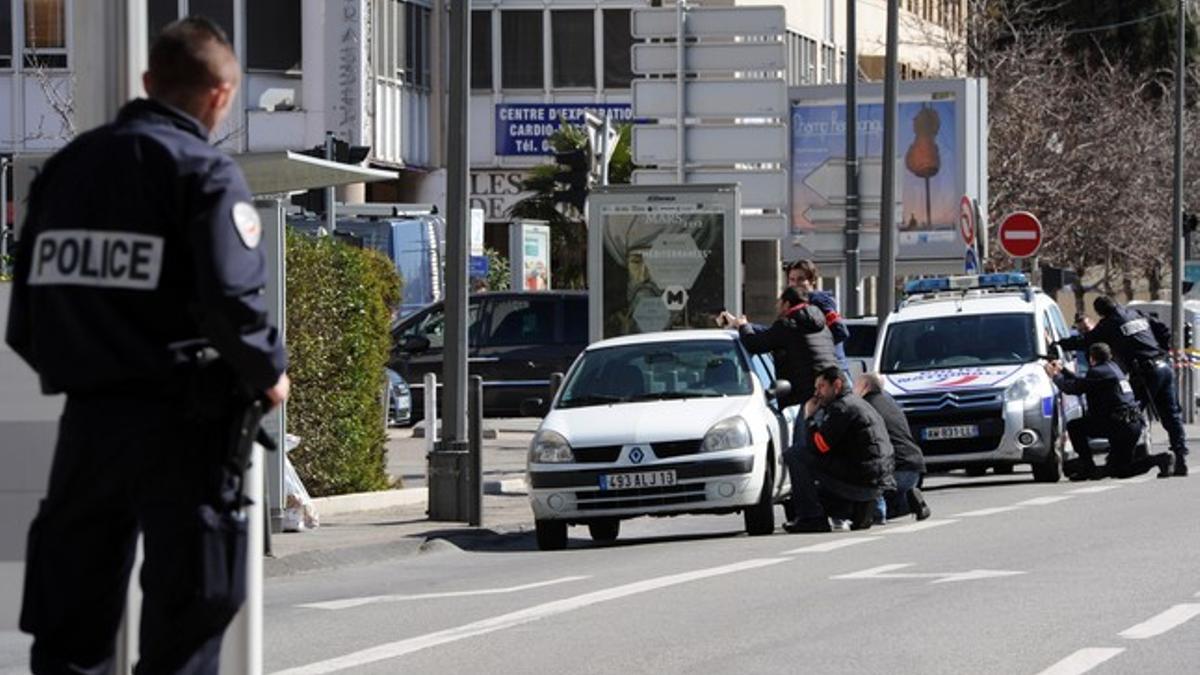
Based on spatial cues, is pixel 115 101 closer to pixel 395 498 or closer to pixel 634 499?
pixel 634 499

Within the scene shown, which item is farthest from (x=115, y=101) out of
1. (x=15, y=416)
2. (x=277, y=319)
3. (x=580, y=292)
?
(x=580, y=292)

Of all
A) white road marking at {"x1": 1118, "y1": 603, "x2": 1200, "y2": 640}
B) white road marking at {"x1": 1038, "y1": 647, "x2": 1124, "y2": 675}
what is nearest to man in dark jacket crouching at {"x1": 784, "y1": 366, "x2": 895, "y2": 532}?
white road marking at {"x1": 1118, "y1": 603, "x2": 1200, "y2": 640}

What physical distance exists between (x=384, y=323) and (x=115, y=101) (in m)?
15.0

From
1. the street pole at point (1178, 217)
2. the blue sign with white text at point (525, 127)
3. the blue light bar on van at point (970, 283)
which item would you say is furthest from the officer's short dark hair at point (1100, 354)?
the blue sign with white text at point (525, 127)

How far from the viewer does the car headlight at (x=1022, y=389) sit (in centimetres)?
2706

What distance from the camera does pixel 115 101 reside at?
26.3 ft

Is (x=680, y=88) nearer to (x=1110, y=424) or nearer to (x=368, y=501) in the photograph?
(x=1110, y=424)

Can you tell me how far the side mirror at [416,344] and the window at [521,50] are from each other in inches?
1098

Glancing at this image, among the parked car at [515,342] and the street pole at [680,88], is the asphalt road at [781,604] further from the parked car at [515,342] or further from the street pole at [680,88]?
the parked car at [515,342]

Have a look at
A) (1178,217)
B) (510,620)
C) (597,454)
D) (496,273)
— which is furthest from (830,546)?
(1178,217)

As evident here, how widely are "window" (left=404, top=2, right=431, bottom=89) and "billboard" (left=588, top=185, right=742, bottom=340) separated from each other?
31186mm

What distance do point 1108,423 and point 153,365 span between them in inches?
862

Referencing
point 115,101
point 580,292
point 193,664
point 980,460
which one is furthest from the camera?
Result: point 580,292

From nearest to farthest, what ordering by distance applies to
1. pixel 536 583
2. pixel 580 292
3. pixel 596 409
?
1. pixel 536 583
2. pixel 596 409
3. pixel 580 292
